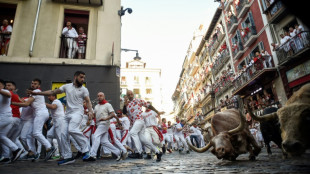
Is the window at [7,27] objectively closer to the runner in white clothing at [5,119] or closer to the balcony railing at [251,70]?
the runner in white clothing at [5,119]

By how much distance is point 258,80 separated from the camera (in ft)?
58.4

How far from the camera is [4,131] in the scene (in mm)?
4891

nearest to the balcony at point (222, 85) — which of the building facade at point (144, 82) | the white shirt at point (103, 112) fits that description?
the building facade at point (144, 82)

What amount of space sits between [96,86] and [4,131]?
547 centimetres

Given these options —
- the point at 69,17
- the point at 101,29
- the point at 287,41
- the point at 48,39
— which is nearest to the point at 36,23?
the point at 48,39

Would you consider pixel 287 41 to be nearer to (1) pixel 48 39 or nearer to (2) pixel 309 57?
(2) pixel 309 57

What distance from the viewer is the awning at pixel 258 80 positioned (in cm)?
1609

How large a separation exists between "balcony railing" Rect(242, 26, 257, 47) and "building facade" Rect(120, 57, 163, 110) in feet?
95.9

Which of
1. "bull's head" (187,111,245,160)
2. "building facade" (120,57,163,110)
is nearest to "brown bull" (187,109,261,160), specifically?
"bull's head" (187,111,245,160)

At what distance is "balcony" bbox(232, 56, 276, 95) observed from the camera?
53.1 feet

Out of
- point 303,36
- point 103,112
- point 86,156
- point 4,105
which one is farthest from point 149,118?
point 303,36

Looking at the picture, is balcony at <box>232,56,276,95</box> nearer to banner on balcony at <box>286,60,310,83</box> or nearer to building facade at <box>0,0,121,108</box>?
banner on balcony at <box>286,60,310,83</box>

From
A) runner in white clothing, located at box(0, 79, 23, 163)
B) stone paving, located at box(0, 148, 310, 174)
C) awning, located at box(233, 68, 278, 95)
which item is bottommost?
stone paving, located at box(0, 148, 310, 174)

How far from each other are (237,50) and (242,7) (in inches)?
177
